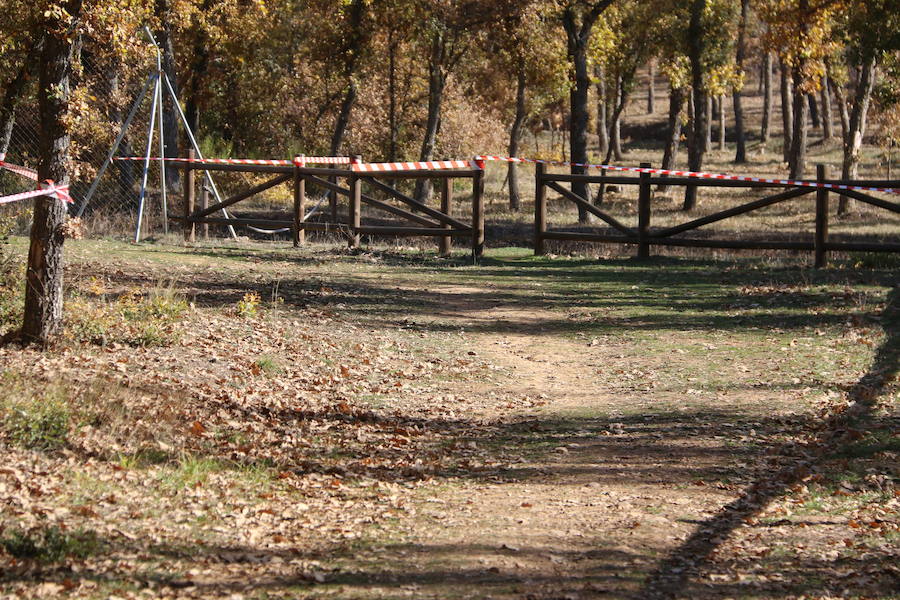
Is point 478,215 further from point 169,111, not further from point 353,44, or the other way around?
point 353,44

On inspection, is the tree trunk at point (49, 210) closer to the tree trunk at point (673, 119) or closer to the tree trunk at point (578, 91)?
the tree trunk at point (578, 91)

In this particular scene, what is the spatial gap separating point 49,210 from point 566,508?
5.66 metres

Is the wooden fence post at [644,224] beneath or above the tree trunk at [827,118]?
beneath

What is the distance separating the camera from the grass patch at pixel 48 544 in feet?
18.3

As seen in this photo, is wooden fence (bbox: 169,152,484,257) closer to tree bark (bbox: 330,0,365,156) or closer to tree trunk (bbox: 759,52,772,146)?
tree bark (bbox: 330,0,365,156)

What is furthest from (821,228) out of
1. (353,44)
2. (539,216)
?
(353,44)

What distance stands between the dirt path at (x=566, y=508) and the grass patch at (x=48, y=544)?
146 centimetres

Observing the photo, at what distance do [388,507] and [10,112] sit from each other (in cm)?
1291

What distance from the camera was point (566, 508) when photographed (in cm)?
693

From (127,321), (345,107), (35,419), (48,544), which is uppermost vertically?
(345,107)

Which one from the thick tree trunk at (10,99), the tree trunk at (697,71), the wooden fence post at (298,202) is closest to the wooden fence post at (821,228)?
the wooden fence post at (298,202)

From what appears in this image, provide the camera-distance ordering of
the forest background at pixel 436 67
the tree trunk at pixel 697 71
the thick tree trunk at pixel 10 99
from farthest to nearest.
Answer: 1. the tree trunk at pixel 697 71
2. the forest background at pixel 436 67
3. the thick tree trunk at pixel 10 99

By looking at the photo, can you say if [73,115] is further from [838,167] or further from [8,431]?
[838,167]

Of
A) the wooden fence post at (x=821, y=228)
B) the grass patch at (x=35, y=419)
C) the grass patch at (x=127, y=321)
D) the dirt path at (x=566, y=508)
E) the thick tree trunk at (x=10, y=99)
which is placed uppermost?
the thick tree trunk at (x=10, y=99)
